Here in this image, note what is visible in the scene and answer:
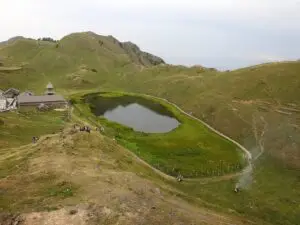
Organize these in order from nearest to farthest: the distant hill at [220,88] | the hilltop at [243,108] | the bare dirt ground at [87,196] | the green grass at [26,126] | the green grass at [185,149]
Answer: the bare dirt ground at [87,196], the hilltop at [243,108], the green grass at [26,126], the green grass at [185,149], the distant hill at [220,88]

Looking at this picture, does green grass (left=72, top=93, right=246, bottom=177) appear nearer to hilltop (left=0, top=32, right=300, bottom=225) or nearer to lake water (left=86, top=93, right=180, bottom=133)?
hilltop (left=0, top=32, right=300, bottom=225)

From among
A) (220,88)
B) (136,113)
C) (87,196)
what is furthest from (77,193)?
(220,88)

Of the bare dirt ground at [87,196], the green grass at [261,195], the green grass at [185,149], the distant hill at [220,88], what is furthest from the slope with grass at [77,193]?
the distant hill at [220,88]

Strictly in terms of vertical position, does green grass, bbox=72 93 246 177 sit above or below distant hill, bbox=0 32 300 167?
below

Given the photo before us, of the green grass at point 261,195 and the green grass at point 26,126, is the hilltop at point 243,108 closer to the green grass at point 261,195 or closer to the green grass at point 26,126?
the green grass at point 261,195

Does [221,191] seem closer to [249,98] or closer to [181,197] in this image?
[181,197]

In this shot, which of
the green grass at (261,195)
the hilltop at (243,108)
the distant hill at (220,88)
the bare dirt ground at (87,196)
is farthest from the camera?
the distant hill at (220,88)

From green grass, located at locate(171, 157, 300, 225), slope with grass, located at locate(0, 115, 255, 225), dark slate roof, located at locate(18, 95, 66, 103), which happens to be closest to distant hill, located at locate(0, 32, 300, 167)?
green grass, located at locate(171, 157, 300, 225)

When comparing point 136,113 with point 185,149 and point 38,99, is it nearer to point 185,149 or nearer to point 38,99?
point 38,99
